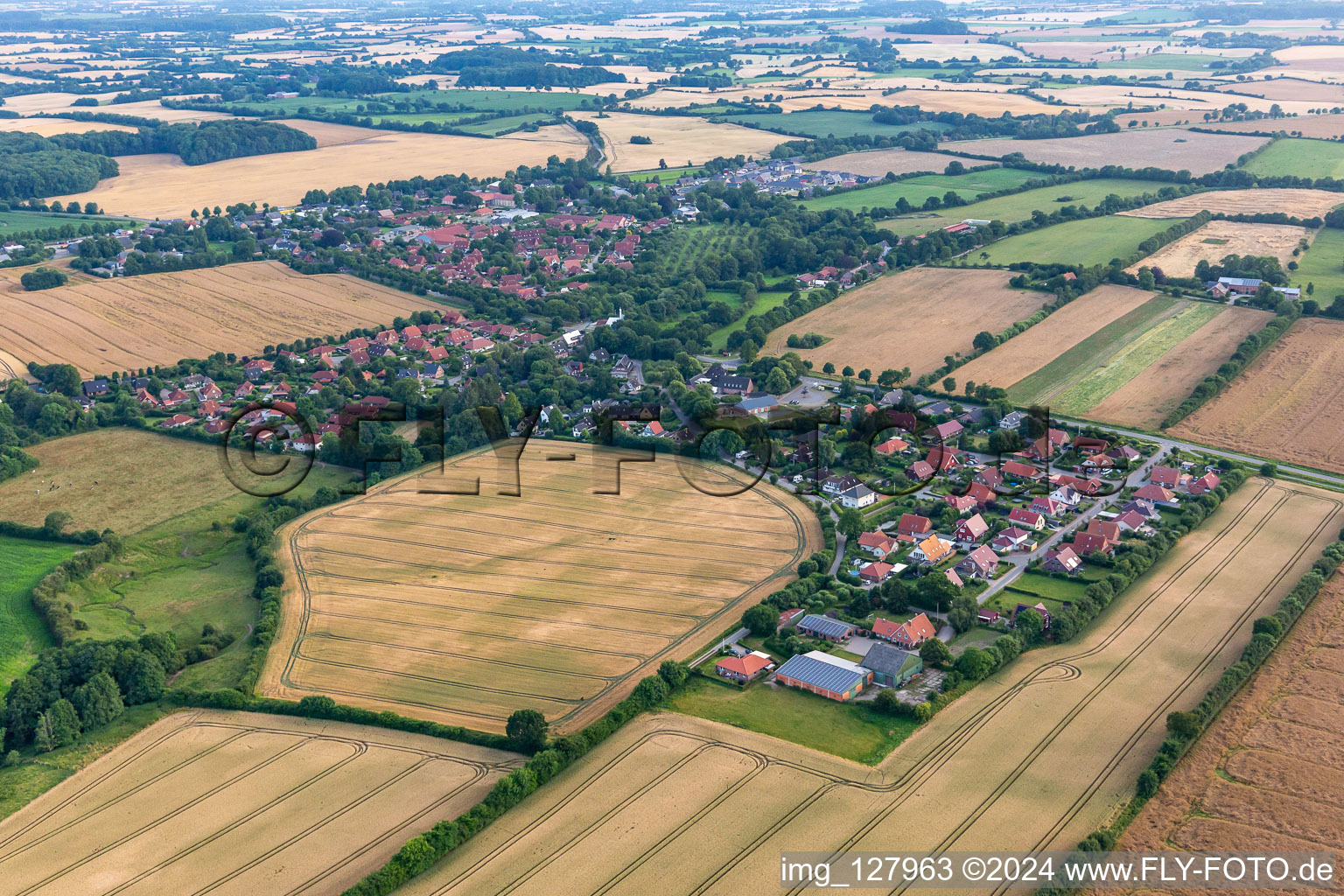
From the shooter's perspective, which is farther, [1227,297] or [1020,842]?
[1227,297]

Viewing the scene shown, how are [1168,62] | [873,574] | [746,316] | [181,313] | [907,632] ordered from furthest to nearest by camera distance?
[1168,62], [181,313], [746,316], [873,574], [907,632]

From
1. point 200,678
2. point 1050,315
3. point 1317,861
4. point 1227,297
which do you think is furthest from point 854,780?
point 1227,297

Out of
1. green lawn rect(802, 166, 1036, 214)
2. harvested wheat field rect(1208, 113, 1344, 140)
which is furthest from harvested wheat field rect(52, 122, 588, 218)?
harvested wheat field rect(1208, 113, 1344, 140)

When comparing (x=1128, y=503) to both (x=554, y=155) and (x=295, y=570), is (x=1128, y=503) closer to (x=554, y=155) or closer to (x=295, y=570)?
(x=295, y=570)

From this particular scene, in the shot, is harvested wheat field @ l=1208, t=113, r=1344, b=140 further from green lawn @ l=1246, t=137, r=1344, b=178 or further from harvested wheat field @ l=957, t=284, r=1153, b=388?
harvested wheat field @ l=957, t=284, r=1153, b=388

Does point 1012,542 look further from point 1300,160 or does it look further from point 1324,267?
point 1300,160

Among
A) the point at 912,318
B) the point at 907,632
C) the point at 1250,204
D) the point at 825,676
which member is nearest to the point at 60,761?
the point at 825,676

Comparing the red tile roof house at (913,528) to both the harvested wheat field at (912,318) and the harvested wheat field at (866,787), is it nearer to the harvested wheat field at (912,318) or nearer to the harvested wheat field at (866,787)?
the harvested wheat field at (866,787)
